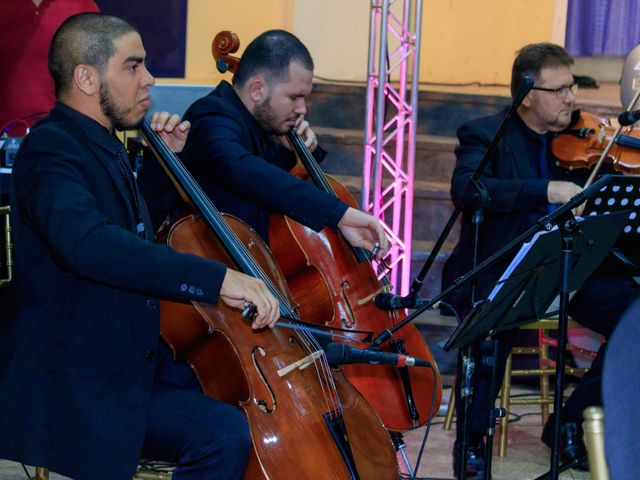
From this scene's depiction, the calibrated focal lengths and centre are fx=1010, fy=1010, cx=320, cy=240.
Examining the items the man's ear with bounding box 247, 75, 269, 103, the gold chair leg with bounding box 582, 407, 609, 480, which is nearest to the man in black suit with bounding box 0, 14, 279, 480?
the man's ear with bounding box 247, 75, 269, 103

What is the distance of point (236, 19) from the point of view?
6984 millimetres

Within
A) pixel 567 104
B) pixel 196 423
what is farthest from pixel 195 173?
pixel 567 104

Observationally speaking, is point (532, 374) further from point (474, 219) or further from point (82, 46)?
point (82, 46)

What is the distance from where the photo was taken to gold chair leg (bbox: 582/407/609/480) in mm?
1216

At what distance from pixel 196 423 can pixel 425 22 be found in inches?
204

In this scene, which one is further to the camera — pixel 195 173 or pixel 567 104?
pixel 567 104

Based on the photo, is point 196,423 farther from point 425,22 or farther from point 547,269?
point 425,22

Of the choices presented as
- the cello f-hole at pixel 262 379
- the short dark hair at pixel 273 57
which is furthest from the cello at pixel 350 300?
the cello f-hole at pixel 262 379

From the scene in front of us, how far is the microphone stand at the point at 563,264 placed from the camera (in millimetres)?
2527

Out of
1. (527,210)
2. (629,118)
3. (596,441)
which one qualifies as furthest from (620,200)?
(596,441)

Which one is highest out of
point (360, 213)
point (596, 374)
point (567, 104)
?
point (567, 104)

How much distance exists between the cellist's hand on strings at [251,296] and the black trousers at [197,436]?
0.26 meters

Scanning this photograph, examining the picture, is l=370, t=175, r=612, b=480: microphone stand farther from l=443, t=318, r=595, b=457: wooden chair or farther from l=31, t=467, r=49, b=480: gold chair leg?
l=443, t=318, r=595, b=457: wooden chair

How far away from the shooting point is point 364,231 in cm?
324
